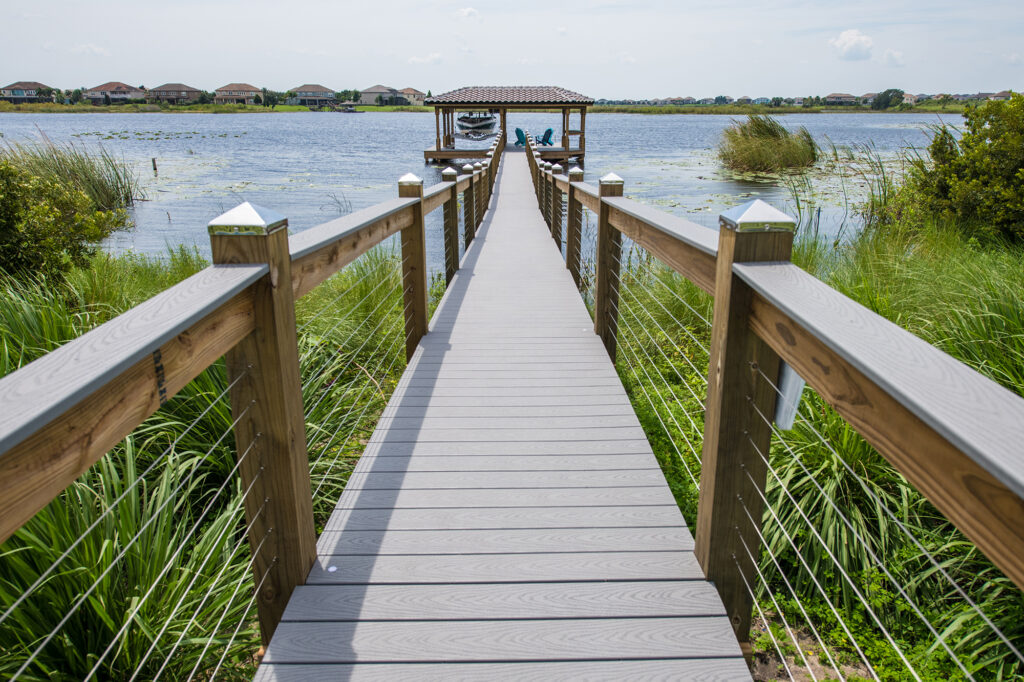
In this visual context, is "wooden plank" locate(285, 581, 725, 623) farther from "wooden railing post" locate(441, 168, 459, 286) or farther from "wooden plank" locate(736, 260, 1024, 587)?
"wooden railing post" locate(441, 168, 459, 286)

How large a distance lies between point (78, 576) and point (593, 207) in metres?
4.26

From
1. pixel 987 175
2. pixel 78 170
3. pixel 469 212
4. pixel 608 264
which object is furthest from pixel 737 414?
pixel 78 170

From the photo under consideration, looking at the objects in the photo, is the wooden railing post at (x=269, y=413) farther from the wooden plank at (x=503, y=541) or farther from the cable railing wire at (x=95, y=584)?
the wooden plank at (x=503, y=541)

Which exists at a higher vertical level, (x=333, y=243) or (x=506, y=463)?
(x=333, y=243)

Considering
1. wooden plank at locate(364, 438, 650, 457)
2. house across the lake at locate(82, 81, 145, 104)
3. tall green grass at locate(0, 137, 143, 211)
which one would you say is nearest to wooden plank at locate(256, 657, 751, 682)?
wooden plank at locate(364, 438, 650, 457)

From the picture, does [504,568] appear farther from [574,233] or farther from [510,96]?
[510,96]

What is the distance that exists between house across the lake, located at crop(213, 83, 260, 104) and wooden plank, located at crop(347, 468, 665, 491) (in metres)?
164

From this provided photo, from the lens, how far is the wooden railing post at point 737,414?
2006 millimetres

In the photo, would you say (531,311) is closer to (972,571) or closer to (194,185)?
(972,571)

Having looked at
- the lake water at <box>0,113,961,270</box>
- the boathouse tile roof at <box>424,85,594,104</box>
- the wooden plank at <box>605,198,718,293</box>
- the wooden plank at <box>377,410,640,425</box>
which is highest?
the boathouse tile roof at <box>424,85,594,104</box>

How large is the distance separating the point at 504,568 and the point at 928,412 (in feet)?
5.57

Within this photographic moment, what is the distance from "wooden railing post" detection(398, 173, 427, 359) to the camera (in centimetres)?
491

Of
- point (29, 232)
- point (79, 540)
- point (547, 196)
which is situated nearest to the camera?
point (79, 540)

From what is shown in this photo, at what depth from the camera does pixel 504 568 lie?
2.43 metres
